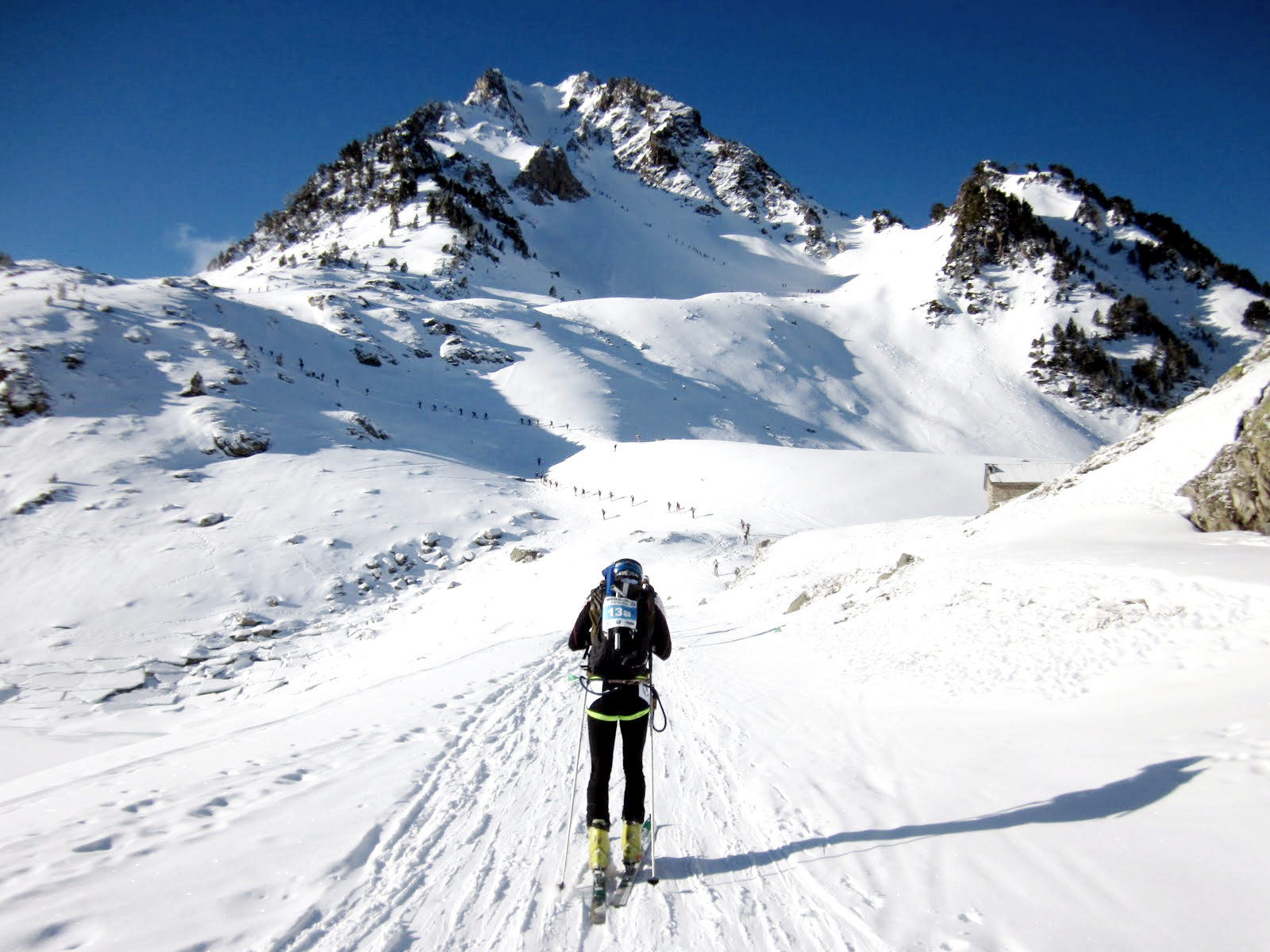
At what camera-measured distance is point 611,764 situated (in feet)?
13.3

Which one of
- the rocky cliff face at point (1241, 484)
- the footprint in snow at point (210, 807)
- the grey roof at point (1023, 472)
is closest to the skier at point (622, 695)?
the footprint in snow at point (210, 807)

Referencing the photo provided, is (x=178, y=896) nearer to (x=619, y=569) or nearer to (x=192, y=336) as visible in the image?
(x=619, y=569)

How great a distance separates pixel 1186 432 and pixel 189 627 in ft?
103

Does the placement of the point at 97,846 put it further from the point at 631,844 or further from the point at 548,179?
the point at 548,179

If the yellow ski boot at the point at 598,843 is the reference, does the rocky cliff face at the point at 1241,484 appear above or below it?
above

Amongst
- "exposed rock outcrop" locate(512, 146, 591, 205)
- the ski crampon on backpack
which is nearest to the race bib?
the ski crampon on backpack

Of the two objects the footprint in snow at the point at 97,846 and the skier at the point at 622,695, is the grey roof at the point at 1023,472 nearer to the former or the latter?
the skier at the point at 622,695

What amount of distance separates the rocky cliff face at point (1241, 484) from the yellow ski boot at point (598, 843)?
1351 centimetres

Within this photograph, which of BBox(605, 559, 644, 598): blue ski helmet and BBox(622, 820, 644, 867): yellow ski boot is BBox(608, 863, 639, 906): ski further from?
BBox(605, 559, 644, 598): blue ski helmet

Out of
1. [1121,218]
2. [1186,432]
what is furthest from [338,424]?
[1121,218]

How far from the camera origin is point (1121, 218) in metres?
122

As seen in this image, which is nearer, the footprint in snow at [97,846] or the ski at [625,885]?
the ski at [625,885]

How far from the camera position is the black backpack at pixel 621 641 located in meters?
4.12

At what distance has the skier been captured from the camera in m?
3.95
